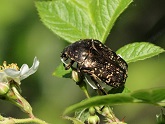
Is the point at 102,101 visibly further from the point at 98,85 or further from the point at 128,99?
the point at 98,85

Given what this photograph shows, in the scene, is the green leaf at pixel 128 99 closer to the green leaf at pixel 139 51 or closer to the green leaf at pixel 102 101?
the green leaf at pixel 102 101

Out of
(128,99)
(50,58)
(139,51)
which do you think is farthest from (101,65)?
(50,58)

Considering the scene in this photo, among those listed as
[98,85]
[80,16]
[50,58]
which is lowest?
[50,58]

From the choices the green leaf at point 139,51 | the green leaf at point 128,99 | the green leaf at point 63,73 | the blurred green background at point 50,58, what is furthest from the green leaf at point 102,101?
the blurred green background at point 50,58

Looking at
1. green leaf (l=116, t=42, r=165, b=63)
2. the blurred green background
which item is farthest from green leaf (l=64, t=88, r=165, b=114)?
the blurred green background

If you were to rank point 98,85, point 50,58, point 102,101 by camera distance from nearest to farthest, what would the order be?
point 102,101 → point 98,85 → point 50,58

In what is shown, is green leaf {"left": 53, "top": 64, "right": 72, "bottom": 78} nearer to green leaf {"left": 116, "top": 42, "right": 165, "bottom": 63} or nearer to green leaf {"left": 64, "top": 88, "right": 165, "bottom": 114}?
green leaf {"left": 116, "top": 42, "right": 165, "bottom": 63}
